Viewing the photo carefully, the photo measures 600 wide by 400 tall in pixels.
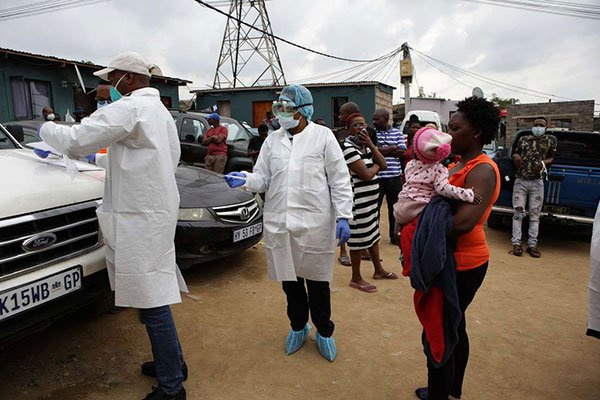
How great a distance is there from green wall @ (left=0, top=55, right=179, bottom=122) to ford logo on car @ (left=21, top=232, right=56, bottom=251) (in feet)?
40.0

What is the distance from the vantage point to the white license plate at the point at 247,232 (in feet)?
13.5

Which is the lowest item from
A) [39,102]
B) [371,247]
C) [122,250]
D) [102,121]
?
[371,247]

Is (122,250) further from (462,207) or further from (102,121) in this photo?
(462,207)

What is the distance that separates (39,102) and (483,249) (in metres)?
14.6

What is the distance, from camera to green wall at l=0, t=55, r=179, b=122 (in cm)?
1189

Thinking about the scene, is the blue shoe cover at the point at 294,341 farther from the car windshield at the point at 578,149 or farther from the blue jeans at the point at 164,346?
the car windshield at the point at 578,149

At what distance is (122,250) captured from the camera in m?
2.19

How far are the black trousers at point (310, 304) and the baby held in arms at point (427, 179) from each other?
967mm

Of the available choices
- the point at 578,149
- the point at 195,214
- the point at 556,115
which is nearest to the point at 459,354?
the point at 195,214

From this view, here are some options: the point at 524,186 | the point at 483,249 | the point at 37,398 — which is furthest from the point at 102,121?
the point at 524,186

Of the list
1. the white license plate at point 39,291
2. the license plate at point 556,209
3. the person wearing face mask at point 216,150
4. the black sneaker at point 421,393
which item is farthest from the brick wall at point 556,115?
the white license plate at point 39,291

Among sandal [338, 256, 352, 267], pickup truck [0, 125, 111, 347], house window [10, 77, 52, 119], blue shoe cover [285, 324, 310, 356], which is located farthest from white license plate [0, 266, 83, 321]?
house window [10, 77, 52, 119]

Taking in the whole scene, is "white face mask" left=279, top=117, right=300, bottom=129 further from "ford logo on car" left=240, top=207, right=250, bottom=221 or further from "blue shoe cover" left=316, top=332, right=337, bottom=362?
"ford logo on car" left=240, top=207, right=250, bottom=221

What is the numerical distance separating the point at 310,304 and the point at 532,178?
4361 mm
